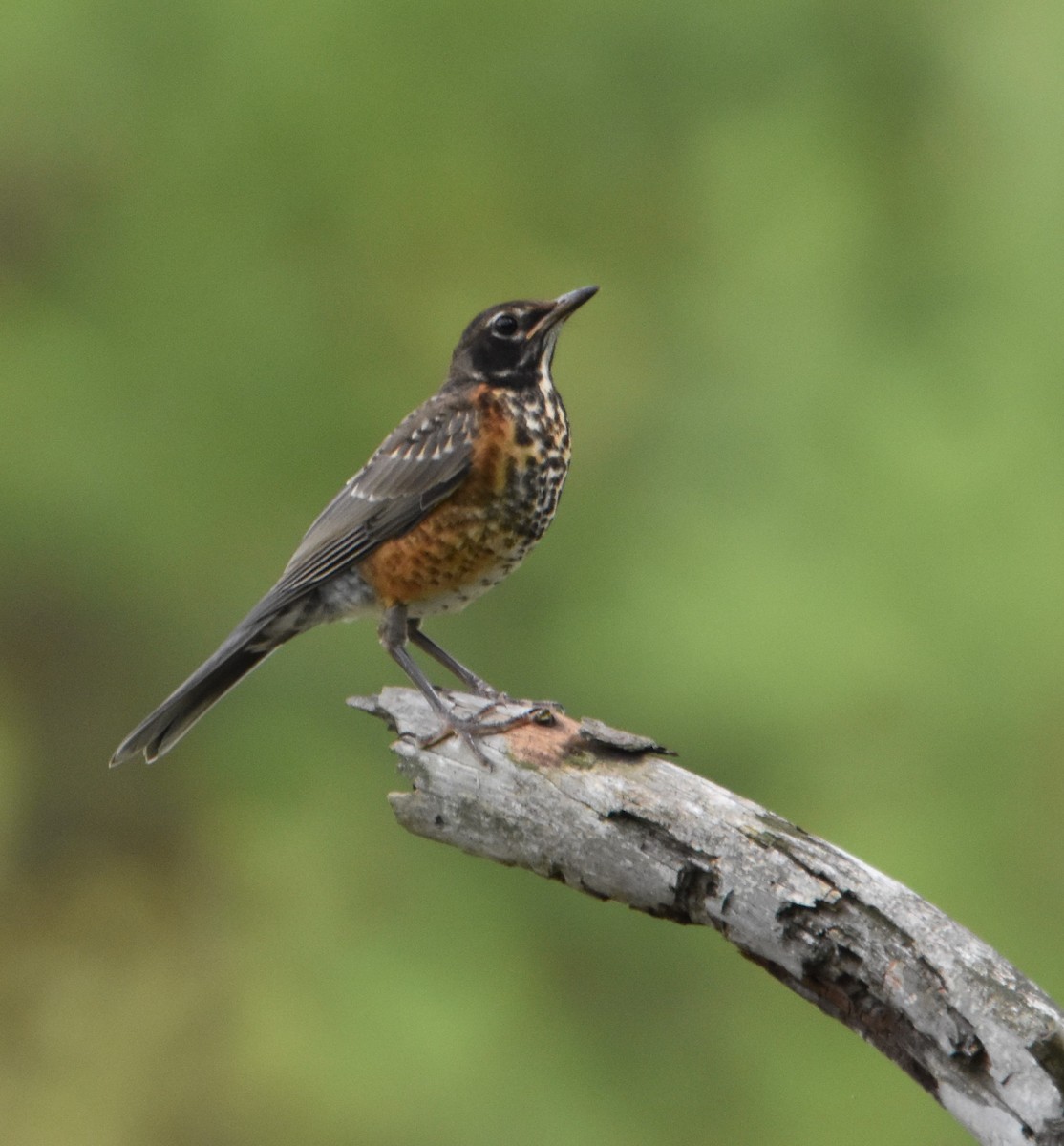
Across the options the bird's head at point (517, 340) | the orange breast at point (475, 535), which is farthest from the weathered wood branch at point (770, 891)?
the bird's head at point (517, 340)

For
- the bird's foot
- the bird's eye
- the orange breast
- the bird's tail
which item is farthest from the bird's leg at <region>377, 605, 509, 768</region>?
the bird's eye

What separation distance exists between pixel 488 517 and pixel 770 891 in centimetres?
164

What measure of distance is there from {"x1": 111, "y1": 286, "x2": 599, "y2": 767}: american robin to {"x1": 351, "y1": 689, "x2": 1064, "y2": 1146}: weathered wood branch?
2.05ft

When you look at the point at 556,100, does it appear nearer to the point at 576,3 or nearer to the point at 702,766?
the point at 576,3

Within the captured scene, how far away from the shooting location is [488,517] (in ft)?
15.3

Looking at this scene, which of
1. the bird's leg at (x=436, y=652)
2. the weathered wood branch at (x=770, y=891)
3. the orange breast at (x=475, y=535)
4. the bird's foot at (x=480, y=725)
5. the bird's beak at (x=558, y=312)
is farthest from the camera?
the bird's leg at (x=436, y=652)

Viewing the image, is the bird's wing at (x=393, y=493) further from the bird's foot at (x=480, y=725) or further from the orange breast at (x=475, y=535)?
the bird's foot at (x=480, y=725)

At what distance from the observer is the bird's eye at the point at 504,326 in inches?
195

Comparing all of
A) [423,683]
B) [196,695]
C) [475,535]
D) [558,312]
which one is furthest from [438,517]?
[196,695]

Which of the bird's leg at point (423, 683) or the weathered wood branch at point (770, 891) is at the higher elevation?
the bird's leg at point (423, 683)

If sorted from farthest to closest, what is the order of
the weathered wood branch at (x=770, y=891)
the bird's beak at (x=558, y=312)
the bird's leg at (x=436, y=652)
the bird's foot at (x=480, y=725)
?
the bird's leg at (x=436, y=652)
the bird's beak at (x=558, y=312)
the bird's foot at (x=480, y=725)
the weathered wood branch at (x=770, y=891)

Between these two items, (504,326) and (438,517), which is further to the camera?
(504,326)

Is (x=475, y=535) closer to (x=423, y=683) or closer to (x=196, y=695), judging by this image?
(x=423, y=683)

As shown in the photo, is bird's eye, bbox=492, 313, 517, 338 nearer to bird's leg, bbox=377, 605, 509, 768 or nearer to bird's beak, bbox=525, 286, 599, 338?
bird's beak, bbox=525, 286, 599, 338
